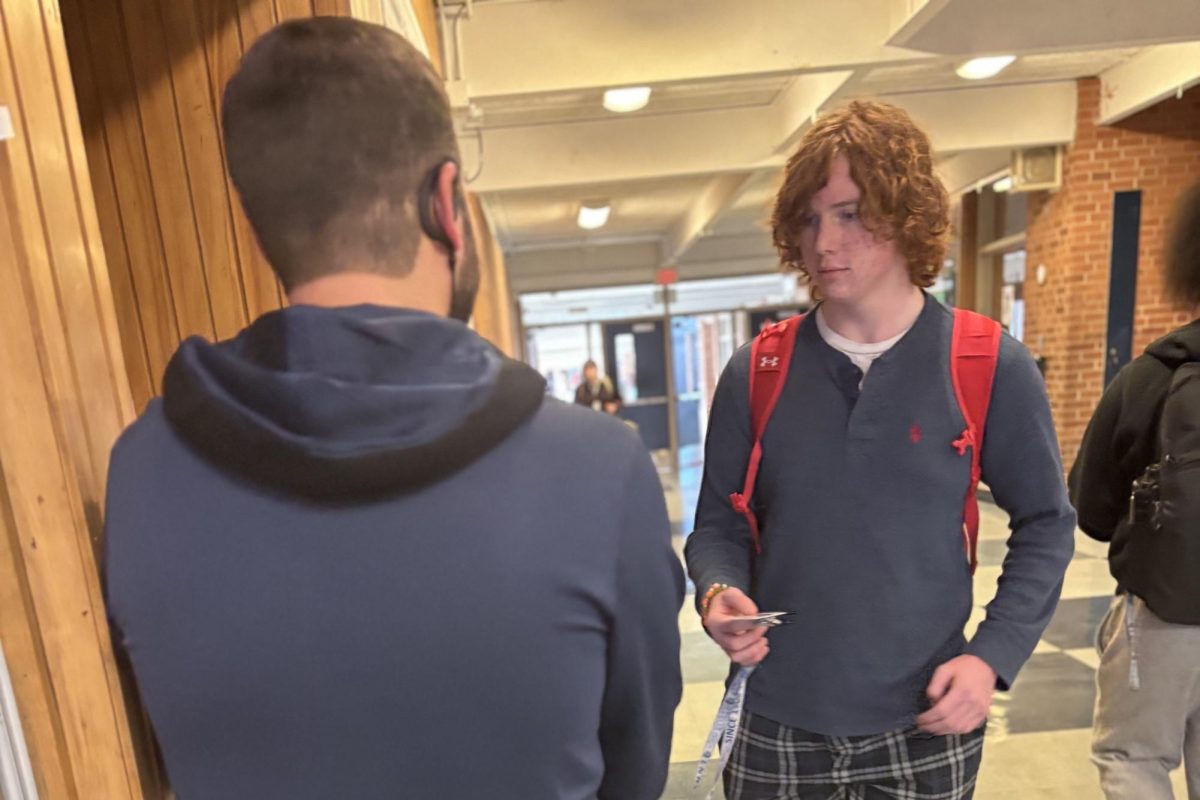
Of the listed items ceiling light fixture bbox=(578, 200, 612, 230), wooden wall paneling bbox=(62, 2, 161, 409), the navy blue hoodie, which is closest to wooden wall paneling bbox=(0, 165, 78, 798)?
the navy blue hoodie

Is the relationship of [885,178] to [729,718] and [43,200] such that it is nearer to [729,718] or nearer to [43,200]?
[729,718]

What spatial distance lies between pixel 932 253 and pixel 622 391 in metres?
10.5

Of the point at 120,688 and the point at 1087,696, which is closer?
the point at 120,688

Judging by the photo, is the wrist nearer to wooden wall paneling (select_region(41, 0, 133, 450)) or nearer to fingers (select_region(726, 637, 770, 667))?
fingers (select_region(726, 637, 770, 667))

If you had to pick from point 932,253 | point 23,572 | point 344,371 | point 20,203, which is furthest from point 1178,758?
point 20,203

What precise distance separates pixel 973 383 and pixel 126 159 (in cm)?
161

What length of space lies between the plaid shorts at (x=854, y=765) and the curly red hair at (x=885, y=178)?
0.78 meters

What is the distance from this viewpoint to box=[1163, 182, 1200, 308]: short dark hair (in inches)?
63.6

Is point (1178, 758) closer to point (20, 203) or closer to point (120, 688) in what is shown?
point (120, 688)

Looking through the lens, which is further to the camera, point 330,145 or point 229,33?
point 229,33

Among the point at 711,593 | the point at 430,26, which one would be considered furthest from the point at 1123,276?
the point at 711,593

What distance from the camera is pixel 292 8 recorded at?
1.34m

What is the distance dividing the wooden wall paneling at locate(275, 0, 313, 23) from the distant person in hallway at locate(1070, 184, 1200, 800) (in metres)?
1.92

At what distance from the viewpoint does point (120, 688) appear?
73 centimetres
